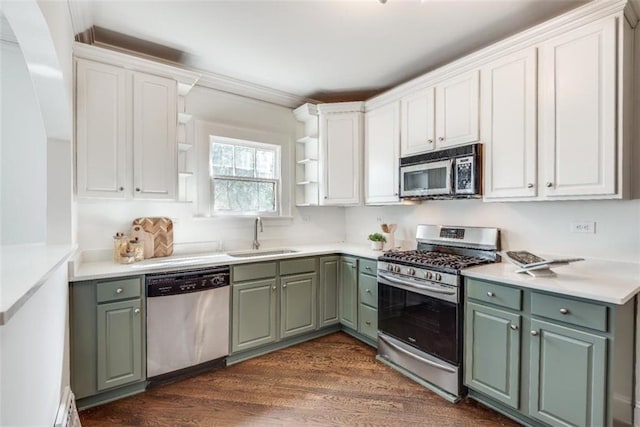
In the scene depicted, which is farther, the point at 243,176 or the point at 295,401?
the point at 243,176

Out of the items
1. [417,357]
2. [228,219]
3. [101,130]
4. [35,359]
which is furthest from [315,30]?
[417,357]

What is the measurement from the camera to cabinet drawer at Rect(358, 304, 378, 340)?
3033 millimetres

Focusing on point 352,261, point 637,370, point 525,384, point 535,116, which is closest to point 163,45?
point 352,261

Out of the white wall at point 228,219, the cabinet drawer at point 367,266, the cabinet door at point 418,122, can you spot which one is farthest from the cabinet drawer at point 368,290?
the cabinet door at point 418,122

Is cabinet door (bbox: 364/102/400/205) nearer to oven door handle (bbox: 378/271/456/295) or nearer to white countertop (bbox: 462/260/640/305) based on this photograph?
oven door handle (bbox: 378/271/456/295)

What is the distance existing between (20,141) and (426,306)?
326cm

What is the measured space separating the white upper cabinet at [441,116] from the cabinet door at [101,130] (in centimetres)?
251

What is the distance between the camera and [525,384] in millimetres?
1937

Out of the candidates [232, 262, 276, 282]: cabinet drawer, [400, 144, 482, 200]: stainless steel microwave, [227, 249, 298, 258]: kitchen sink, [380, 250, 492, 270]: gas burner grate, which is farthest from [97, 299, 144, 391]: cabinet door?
[400, 144, 482, 200]: stainless steel microwave

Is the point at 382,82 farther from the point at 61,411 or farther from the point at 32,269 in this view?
the point at 61,411

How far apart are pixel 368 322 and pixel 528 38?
2.68 m

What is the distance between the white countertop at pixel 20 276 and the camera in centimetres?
74

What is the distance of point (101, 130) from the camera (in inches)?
94.8

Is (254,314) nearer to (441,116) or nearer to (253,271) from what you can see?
(253,271)
